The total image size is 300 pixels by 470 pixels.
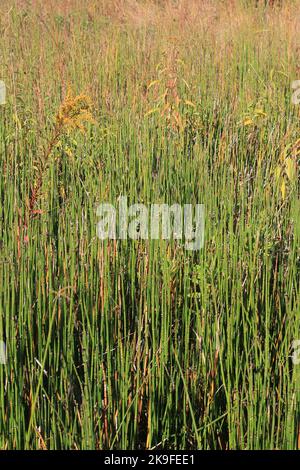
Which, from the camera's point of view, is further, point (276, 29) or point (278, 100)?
point (276, 29)

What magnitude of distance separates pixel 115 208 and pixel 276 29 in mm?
3175

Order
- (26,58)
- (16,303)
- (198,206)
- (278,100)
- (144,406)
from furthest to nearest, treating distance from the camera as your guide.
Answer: (26,58)
(278,100)
(198,206)
(16,303)
(144,406)
